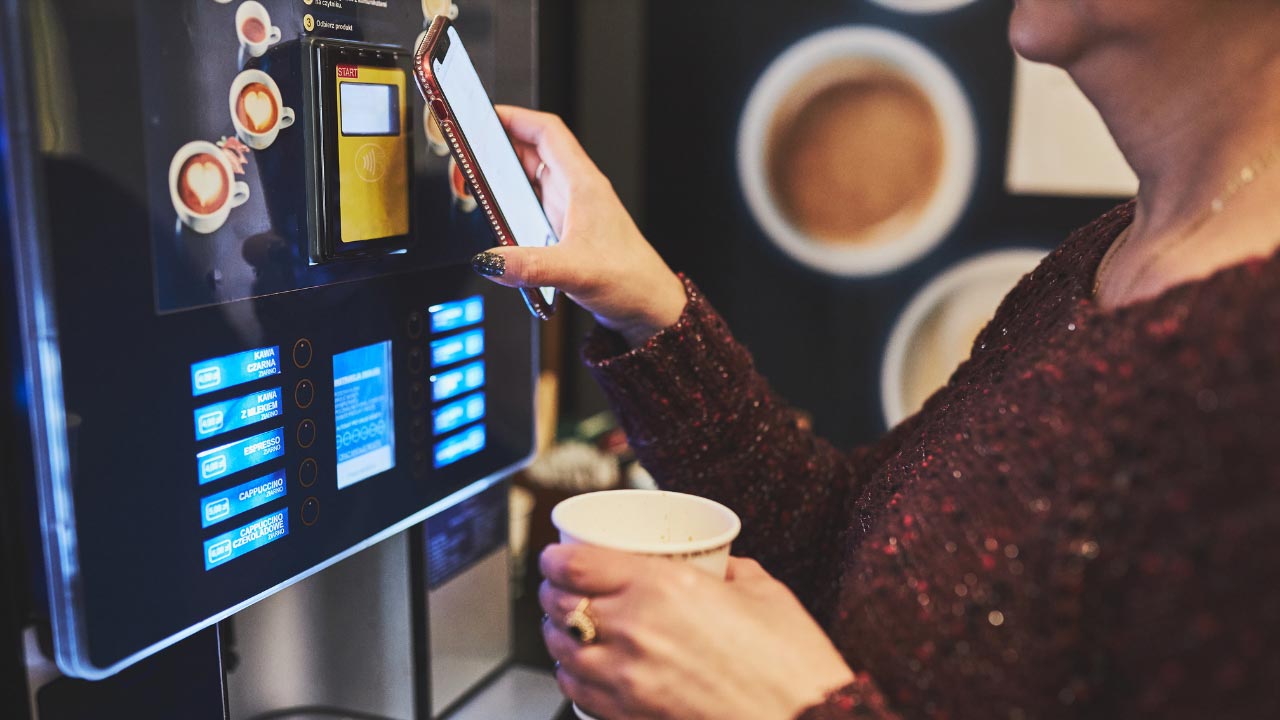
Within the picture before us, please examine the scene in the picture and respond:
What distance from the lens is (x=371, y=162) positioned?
27.9 inches

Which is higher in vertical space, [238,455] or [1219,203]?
[1219,203]

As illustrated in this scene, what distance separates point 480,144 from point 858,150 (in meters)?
1.33

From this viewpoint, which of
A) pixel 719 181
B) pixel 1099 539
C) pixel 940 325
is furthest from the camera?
pixel 719 181

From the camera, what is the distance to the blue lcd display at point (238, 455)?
0.60 meters

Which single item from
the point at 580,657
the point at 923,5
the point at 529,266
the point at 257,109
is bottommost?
the point at 580,657

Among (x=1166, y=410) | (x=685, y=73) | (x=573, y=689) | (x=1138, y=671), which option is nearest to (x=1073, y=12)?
(x=1166, y=410)

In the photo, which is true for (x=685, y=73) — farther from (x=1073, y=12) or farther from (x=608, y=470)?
(x=1073, y=12)

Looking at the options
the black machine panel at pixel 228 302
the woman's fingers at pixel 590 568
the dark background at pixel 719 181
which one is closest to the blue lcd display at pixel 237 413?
the black machine panel at pixel 228 302

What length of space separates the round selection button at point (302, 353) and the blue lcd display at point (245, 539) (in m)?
0.10

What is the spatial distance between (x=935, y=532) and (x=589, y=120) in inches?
67.3

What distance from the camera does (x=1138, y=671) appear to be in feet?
1.61

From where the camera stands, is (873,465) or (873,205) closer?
(873,465)

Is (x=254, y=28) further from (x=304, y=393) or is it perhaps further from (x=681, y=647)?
(x=681, y=647)

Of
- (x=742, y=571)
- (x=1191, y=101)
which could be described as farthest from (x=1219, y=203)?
(x=742, y=571)
